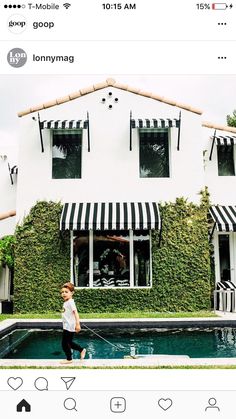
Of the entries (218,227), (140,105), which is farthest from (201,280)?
(140,105)

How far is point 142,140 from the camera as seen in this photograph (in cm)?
1413

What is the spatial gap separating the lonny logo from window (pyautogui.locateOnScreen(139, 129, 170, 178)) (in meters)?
10.8

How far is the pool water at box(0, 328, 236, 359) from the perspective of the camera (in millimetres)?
7469

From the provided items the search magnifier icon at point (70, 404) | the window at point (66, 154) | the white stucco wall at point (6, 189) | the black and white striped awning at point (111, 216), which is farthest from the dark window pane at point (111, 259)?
the search magnifier icon at point (70, 404)

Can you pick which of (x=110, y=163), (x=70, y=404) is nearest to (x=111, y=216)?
(x=110, y=163)

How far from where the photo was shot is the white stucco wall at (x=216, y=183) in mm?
14805

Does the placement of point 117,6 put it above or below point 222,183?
below

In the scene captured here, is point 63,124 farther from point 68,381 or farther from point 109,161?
point 68,381

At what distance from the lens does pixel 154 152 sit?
46.4 ft

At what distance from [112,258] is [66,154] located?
12.8 ft

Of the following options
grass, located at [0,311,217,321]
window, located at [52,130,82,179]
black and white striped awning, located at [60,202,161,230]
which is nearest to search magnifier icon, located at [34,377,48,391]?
grass, located at [0,311,217,321]

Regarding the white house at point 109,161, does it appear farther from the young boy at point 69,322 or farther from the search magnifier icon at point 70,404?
the search magnifier icon at point 70,404

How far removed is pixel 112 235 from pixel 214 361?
330 inches

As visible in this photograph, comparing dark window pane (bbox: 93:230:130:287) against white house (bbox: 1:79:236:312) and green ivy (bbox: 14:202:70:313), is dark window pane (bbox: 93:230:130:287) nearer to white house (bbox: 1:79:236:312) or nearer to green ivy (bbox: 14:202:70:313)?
white house (bbox: 1:79:236:312)
